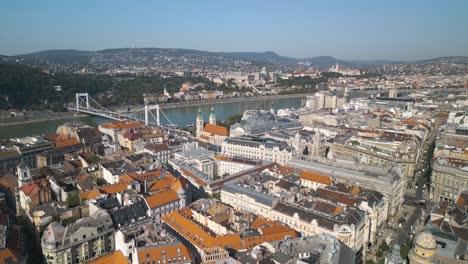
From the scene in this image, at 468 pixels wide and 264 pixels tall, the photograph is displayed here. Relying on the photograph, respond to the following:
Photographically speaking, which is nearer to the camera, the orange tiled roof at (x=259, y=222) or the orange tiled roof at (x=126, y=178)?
the orange tiled roof at (x=259, y=222)

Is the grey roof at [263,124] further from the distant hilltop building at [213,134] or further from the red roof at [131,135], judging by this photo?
the red roof at [131,135]

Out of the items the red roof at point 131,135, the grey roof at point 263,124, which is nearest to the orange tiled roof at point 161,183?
the red roof at point 131,135

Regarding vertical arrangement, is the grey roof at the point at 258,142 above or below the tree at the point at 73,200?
above

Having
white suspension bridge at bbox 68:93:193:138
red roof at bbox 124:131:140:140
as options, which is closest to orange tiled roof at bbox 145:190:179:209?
red roof at bbox 124:131:140:140

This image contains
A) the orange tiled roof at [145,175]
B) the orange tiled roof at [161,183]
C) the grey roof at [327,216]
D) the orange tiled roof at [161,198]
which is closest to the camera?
the grey roof at [327,216]

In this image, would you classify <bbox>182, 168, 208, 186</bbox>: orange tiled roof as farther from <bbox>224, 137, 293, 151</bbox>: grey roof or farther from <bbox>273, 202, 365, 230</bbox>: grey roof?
<bbox>224, 137, 293, 151</bbox>: grey roof

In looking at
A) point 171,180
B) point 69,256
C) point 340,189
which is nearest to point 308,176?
point 340,189

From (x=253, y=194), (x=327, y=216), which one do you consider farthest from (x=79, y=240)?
(x=327, y=216)
